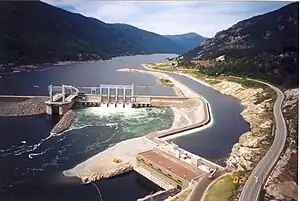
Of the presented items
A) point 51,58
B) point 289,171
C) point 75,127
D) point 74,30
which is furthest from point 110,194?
point 51,58

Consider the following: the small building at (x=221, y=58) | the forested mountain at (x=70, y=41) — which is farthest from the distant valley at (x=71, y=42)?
the small building at (x=221, y=58)

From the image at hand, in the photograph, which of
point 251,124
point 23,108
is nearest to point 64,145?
point 23,108

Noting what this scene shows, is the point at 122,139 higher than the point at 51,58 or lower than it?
lower

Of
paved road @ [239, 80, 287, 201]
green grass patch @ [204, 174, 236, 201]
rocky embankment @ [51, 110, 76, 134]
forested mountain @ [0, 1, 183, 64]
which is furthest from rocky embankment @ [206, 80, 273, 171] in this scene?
rocky embankment @ [51, 110, 76, 134]

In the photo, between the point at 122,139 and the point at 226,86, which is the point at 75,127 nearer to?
the point at 122,139

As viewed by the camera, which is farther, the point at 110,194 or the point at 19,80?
the point at 19,80

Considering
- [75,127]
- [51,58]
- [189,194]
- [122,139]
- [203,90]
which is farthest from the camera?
[51,58]

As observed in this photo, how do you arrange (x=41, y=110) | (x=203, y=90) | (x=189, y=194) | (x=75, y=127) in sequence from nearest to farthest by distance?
(x=189, y=194) → (x=75, y=127) → (x=41, y=110) → (x=203, y=90)
